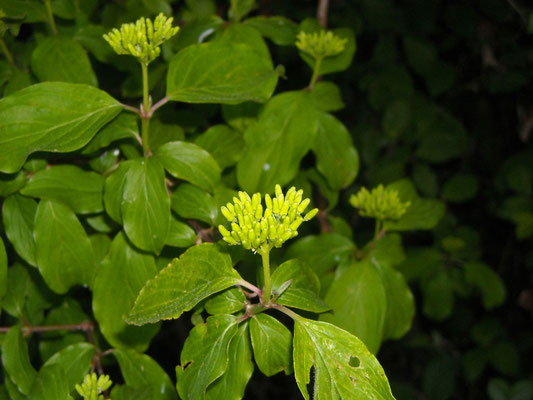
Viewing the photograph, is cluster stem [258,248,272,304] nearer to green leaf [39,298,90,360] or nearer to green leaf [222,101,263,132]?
green leaf [222,101,263,132]

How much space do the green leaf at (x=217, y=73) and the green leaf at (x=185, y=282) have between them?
320 millimetres

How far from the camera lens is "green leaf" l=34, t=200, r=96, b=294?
95 cm

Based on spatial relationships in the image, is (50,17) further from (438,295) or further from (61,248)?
(438,295)

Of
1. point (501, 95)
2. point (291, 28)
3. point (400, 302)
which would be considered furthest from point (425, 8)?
point (400, 302)

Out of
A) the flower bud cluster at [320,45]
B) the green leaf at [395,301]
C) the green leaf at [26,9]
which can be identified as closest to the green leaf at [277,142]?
the flower bud cluster at [320,45]

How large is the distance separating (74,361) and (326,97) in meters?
0.86

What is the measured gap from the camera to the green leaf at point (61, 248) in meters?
0.95

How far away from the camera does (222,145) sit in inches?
42.3

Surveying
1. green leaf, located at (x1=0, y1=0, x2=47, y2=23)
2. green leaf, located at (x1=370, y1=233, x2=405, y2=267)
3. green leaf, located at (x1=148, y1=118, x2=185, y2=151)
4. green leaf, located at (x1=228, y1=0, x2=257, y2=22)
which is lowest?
green leaf, located at (x1=370, y1=233, x2=405, y2=267)

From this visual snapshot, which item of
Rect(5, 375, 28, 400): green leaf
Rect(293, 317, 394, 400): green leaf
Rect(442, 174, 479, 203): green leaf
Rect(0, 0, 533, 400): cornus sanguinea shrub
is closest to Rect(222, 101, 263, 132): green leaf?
Rect(0, 0, 533, 400): cornus sanguinea shrub

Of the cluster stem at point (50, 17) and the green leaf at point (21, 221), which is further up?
the cluster stem at point (50, 17)

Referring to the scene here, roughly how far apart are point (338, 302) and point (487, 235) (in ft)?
5.92

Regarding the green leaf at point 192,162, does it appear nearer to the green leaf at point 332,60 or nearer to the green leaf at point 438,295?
the green leaf at point 332,60

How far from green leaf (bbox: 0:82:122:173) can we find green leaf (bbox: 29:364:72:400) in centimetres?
39
